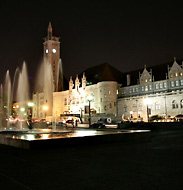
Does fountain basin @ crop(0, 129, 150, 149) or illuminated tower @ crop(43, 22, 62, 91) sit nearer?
fountain basin @ crop(0, 129, 150, 149)

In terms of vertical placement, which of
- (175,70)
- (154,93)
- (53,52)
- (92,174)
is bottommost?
(92,174)

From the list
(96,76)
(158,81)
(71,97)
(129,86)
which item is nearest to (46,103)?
(71,97)

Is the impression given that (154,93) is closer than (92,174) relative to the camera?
No

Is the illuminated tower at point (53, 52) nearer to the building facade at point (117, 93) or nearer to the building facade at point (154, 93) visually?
the building facade at point (117, 93)

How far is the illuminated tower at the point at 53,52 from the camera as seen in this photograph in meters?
108

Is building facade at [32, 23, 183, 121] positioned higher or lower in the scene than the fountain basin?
higher

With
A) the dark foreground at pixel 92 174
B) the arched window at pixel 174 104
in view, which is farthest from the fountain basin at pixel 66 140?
the arched window at pixel 174 104

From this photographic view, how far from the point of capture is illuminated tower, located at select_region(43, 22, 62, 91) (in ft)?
354

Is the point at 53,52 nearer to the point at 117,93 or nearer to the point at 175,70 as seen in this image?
the point at 117,93

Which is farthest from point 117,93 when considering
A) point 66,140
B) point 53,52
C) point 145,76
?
point 66,140

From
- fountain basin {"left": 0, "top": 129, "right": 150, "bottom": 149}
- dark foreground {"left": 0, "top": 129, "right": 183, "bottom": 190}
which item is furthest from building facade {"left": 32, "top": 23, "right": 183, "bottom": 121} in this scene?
dark foreground {"left": 0, "top": 129, "right": 183, "bottom": 190}

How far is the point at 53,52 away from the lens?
10894cm

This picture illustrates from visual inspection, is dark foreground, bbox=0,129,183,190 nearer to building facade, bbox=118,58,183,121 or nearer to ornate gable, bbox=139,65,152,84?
building facade, bbox=118,58,183,121

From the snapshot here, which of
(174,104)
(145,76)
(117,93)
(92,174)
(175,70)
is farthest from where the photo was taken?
(117,93)
